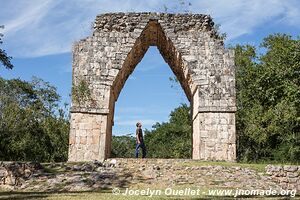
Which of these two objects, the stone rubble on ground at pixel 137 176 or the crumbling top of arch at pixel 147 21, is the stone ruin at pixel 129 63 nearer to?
the crumbling top of arch at pixel 147 21

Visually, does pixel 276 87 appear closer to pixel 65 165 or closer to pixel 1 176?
pixel 65 165

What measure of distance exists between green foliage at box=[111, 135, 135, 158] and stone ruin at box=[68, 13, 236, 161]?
3738 centimetres

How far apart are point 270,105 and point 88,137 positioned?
12.4 m

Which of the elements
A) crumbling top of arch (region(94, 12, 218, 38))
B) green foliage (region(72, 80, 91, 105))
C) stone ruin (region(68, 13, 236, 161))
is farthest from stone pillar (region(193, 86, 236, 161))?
green foliage (region(72, 80, 91, 105))

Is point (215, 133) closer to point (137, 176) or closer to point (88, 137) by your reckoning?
point (137, 176)

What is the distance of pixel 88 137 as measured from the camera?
11.9 metres

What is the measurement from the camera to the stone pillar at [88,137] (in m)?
11.7

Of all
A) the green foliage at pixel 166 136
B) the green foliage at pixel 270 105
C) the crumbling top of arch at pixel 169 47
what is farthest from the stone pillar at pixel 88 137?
the green foliage at pixel 166 136

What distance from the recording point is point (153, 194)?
287 inches

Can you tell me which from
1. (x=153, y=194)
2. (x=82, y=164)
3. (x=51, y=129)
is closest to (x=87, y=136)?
(x=82, y=164)

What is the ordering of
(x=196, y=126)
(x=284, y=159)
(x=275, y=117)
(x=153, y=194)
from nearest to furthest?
(x=153, y=194), (x=196, y=126), (x=284, y=159), (x=275, y=117)

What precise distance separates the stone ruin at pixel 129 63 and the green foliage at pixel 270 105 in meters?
5.55

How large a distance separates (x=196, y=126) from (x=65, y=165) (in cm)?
470

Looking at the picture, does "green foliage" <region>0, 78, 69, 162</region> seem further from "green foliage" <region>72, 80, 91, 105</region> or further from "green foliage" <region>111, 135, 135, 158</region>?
"green foliage" <region>111, 135, 135, 158</region>
